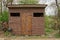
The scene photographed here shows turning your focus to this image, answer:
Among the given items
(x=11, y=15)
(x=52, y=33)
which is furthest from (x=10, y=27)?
(x=52, y=33)

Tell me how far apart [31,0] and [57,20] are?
11.2ft

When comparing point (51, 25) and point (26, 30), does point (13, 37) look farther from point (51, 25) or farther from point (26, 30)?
point (51, 25)

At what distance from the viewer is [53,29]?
16.9 metres

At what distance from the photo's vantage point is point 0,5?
61.6 feet

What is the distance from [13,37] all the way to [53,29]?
3782mm

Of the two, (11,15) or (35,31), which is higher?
(11,15)

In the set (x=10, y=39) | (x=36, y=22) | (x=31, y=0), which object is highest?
(x=31, y=0)

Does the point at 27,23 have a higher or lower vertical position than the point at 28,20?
lower

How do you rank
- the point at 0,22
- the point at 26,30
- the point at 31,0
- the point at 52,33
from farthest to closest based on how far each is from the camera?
the point at 31,0 < the point at 0,22 < the point at 52,33 < the point at 26,30

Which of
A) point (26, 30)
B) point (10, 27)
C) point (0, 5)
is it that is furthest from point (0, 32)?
point (0, 5)

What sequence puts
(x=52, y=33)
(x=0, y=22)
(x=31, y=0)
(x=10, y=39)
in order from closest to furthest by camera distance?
(x=10, y=39) < (x=52, y=33) < (x=0, y=22) < (x=31, y=0)

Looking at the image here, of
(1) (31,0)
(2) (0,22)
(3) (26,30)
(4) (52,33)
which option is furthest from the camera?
(1) (31,0)

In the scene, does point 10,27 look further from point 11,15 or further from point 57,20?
point 57,20

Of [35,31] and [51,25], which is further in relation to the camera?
[51,25]
